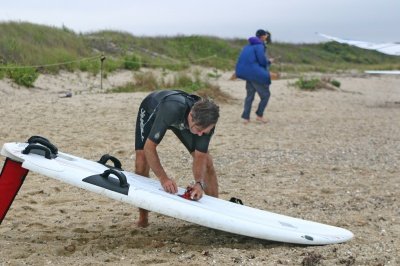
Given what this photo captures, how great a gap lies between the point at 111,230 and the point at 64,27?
1955 centimetres

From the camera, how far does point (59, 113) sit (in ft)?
33.2

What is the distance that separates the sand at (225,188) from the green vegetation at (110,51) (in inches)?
132

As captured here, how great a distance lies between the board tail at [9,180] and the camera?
13.9 feet

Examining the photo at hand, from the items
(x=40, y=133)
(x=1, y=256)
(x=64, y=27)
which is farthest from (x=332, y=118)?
(x=64, y=27)

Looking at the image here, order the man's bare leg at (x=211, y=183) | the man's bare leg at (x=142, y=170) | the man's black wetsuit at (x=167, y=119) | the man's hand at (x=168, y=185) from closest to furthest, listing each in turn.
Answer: the man's black wetsuit at (x=167, y=119), the man's hand at (x=168, y=185), the man's bare leg at (x=142, y=170), the man's bare leg at (x=211, y=183)

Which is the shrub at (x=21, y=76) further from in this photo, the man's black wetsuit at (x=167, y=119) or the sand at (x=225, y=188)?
the man's black wetsuit at (x=167, y=119)

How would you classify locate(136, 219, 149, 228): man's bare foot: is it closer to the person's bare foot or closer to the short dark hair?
the short dark hair

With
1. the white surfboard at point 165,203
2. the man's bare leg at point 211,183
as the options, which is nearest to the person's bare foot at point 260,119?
the man's bare leg at point 211,183

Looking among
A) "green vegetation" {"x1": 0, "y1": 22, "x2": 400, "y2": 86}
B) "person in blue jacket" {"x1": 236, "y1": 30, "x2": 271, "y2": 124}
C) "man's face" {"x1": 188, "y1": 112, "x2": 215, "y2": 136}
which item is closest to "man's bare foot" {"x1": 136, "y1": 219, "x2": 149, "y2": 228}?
"man's face" {"x1": 188, "y1": 112, "x2": 215, "y2": 136}

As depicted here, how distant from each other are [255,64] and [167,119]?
19.8 ft

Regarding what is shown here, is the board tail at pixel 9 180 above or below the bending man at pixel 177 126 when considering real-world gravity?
below

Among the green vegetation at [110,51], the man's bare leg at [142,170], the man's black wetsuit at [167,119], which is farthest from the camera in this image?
the green vegetation at [110,51]

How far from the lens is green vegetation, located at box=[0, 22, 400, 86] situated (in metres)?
16.0

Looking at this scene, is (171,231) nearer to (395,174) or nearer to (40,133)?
(395,174)
